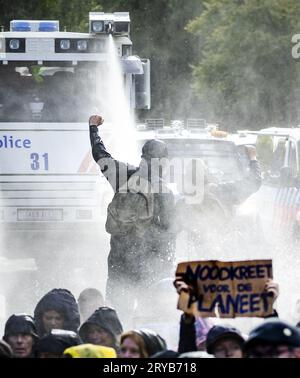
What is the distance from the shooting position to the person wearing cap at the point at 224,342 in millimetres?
6703

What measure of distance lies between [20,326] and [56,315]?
2.91 ft

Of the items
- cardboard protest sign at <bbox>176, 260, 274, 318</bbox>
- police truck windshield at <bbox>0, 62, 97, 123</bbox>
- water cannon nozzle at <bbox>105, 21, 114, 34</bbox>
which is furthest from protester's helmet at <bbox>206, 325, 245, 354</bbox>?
water cannon nozzle at <bbox>105, 21, 114, 34</bbox>

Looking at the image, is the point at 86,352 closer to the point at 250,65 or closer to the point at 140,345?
the point at 140,345

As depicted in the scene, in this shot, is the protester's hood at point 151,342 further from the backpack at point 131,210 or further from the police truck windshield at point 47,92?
the police truck windshield at point 47,92

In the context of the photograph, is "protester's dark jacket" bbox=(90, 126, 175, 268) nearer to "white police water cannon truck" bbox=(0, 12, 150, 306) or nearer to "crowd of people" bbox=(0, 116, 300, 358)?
"crowd of people" bbox=(0, 116, 300, 358)

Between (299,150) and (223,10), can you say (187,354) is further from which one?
(223,10)

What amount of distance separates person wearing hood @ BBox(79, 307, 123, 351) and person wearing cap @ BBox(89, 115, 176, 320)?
6.75ft

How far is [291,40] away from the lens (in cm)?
3734

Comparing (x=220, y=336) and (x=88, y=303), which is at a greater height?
(x=220, y=336)

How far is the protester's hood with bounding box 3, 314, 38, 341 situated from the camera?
776 cm

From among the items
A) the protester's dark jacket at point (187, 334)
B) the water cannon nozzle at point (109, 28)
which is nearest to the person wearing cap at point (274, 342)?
the protester's dark jacket at point (187, 334)

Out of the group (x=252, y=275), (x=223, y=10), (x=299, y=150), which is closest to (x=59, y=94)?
(x=299, y=150)

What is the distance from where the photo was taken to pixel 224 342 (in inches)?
265

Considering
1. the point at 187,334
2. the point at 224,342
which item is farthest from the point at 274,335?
the point at 224,342
